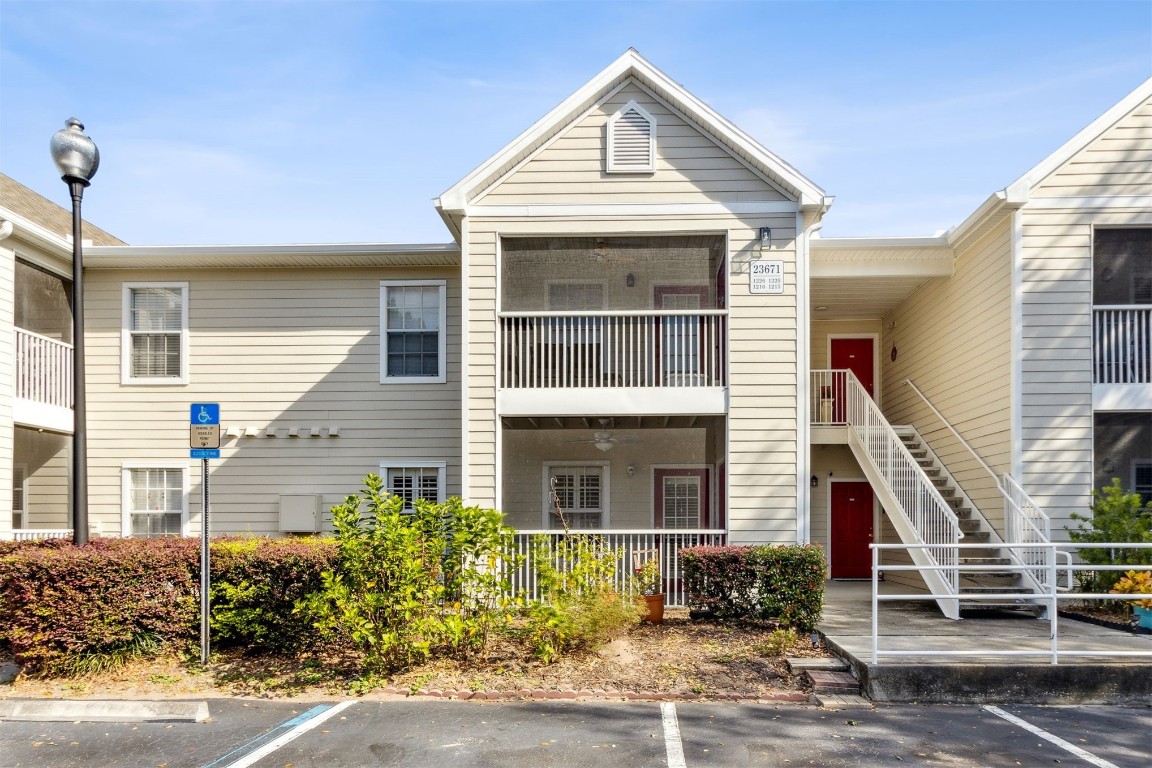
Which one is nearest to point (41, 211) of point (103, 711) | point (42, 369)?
point (42, 369)

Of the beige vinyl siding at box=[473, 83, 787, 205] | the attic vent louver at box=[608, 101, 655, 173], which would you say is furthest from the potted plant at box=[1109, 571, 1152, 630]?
the attic vent louver at box=[608, 101, 655, 173]

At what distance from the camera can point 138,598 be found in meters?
7.79

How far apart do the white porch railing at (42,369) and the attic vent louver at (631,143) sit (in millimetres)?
8264

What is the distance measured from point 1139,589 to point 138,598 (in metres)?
10.2

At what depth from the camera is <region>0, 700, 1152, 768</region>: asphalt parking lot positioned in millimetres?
5566

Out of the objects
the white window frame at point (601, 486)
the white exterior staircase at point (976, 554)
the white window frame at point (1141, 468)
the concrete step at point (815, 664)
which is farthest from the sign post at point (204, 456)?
the white window frame at point (1141, 468)

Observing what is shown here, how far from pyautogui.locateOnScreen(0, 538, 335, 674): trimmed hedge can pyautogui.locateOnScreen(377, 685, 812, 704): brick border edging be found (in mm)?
1698

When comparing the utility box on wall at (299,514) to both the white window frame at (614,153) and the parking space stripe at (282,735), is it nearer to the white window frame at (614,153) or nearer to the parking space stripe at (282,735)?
the parking space stripe at (282,735)

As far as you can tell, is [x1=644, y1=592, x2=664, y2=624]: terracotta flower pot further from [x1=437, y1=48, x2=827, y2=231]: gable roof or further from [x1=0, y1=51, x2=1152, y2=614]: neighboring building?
[x1=437, y1=48, x2=827, y2=231]: gable roof

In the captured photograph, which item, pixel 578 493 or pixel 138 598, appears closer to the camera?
pixel 138 598

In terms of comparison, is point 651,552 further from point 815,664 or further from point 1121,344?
point 1121,344

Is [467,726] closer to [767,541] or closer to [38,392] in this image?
[767,541]

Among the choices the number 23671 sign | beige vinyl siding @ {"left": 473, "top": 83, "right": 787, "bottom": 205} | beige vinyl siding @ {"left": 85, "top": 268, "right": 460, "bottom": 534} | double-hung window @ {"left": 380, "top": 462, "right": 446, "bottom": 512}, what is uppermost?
beige vinyl siding @ {"left": 473, "top": 83, "right": 787, "bottom": 205}

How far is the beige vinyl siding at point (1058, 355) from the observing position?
10.8 metres
